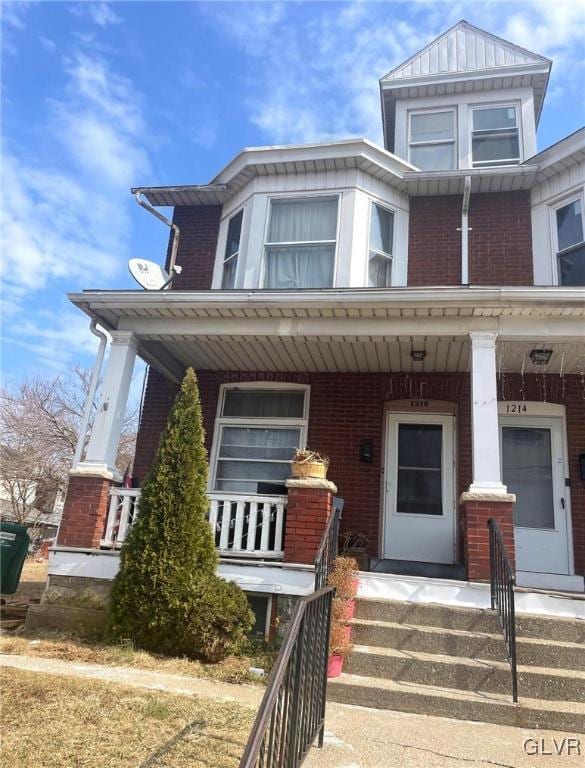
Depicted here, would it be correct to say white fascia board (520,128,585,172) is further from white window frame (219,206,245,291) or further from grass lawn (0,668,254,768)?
grass lawn (0,668,254,768)

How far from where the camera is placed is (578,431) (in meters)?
6.80

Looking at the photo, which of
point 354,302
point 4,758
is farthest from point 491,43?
point 4,758

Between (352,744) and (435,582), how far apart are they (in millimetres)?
1899

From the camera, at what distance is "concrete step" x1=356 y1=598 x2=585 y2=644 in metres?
4.38

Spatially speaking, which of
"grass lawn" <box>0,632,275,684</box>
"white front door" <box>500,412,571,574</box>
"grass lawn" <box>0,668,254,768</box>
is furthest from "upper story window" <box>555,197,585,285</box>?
"grass lawn" <box>0,668,254,768</box>

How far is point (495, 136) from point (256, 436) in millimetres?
6268

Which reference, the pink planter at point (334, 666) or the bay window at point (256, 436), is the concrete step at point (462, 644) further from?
the bay window at point (256, 436)

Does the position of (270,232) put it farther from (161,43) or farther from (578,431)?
(578,431)

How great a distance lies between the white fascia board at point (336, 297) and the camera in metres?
5.50

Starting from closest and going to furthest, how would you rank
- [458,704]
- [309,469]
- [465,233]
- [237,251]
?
1. [458,704]
2. [309,469]
3. [465,233]
4. [237,251]

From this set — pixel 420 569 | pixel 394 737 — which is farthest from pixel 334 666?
pixel 420 569

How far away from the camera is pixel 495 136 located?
9.04 m

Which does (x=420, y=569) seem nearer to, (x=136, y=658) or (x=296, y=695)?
(x=136, y=658)

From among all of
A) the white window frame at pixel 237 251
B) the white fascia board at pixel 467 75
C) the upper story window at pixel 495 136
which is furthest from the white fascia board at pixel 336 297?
the white fascia board at pixel 467 75
